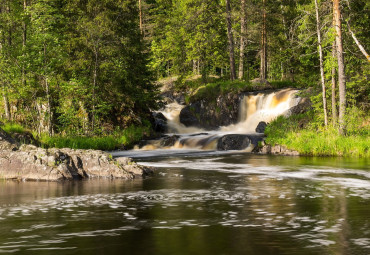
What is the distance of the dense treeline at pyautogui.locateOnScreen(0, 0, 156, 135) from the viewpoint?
26609 millimetres

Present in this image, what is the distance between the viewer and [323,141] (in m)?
22.2

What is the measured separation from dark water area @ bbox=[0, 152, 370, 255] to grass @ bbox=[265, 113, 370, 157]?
5.66 metres

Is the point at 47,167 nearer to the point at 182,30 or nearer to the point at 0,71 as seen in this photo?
the point at 0,71

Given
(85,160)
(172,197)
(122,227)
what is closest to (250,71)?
(85,160)

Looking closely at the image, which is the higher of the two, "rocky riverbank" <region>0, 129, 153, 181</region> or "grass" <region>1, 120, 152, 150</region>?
"grass" <region>1, 120, 152, 150</region>

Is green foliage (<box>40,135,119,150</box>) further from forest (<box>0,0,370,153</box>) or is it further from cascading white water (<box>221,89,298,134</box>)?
cascading white water (<box>221,89,298,134</box>)

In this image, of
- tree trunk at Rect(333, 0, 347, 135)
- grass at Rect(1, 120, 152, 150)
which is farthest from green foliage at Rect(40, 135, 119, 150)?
tree trunk at Rect(333, 0, 347, 135)

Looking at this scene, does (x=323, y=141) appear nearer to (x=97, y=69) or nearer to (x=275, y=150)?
(x=275, y=150)

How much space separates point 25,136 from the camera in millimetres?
24047

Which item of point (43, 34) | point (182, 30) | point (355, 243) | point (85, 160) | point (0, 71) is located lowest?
point (355, 243)

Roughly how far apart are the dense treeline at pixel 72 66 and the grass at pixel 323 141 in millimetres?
9971

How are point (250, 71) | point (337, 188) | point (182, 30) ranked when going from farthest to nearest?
point (250, 71) → point (182, 30) → point (337, 188)

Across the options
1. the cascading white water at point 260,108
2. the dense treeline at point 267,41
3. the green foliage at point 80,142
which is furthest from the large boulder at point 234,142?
the green foliage at point 80,142

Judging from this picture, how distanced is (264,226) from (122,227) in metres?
2.33
